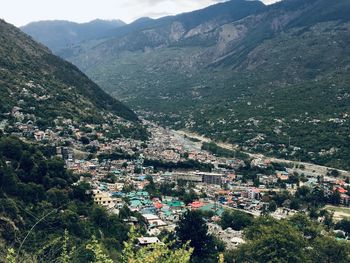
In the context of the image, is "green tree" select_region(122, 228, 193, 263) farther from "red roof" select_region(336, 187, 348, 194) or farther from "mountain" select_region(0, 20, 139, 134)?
"mountain" select_region(0, 20, 139, 134)

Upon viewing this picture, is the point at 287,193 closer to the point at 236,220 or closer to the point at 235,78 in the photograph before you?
the point at 236,220

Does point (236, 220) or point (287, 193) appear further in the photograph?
point (287, 193)

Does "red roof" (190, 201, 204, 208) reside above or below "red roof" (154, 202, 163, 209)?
below

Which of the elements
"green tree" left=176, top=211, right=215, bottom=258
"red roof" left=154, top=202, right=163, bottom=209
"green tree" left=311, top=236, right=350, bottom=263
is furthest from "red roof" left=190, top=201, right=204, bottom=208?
"green tree" left=311, top=236, right=350, bottom=263

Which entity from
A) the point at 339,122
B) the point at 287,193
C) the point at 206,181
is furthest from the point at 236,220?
the point at 339,122

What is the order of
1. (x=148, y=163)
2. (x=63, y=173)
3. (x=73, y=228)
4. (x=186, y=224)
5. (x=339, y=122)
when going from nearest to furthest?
(x=73, y=228) < (x=186, y=224) < (x=63, y=173) < (x=148, y=163) < (x=339, y=122)

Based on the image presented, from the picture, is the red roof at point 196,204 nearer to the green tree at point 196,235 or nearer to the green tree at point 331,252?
the green tree at point 196,235
